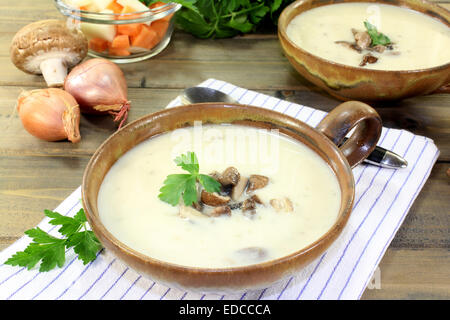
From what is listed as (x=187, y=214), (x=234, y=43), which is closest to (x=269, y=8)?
(x=234, y=43)

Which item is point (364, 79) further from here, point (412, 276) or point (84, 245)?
point (84, 245)

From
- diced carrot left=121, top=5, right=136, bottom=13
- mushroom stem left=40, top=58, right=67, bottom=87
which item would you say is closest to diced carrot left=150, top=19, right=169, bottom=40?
diced carrot left=121, top=5, right=136, bottom=13

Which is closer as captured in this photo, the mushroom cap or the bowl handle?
the bowl handle

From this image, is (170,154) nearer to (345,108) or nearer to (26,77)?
(345,108)

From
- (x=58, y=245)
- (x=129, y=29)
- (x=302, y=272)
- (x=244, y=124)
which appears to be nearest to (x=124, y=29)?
(x=129, y=29)

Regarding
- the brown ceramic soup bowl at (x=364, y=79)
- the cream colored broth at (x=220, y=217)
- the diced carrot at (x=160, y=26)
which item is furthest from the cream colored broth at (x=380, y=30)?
the cream colored broth at (x=220, y=217)

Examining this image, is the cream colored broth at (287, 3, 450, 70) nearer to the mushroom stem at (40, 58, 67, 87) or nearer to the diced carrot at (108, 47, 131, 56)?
the diced carrot at (108, 47, 131, 56)
